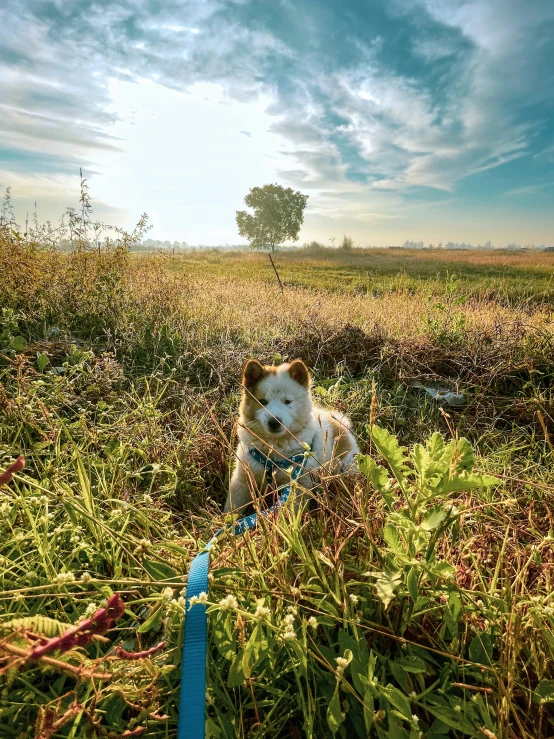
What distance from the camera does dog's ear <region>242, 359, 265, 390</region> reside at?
2.88 metres

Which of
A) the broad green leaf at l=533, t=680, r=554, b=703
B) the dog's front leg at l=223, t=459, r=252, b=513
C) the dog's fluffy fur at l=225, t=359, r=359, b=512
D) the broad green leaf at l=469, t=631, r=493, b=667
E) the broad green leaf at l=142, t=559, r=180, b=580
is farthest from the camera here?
the dog's fluffy fur at l=225, t=359, r=359, b=512

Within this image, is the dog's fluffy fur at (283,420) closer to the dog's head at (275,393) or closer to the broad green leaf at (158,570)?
the dog's head at (275,393)

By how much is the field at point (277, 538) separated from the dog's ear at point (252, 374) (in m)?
0.38

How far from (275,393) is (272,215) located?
68.3 meters

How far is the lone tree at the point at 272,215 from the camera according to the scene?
6550 cm

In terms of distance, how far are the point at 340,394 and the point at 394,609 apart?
2.72m

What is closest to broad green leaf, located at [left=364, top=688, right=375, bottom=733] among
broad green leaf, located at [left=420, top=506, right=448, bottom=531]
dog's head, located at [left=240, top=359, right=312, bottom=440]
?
broad green leaf, located at [left=420, top=506, right=448, bottom=531]

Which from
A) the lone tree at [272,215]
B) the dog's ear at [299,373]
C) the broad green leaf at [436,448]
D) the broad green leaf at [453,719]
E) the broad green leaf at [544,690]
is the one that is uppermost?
the lone tree at [272,215]

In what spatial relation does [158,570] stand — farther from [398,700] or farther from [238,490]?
[238,490]

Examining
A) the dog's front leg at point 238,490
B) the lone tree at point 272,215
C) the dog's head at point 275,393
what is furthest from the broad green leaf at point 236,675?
the lone tree at point 272,215

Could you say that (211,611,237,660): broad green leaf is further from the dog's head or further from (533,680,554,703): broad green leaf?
the dog's head

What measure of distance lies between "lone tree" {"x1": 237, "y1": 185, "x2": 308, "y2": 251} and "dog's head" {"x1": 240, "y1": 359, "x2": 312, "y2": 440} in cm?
6573

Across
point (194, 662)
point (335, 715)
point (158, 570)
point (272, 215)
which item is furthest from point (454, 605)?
point (272, 215)

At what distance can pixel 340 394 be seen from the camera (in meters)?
3.95
